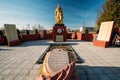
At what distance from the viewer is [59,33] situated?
52.6ft

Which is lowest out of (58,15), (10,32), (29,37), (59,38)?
(59,38)

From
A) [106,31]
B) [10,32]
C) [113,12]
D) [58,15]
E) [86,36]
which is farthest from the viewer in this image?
[113,12]

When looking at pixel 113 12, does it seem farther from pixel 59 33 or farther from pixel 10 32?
pixel 10 32

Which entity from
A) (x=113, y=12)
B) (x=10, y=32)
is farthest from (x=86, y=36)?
(x=10, y=32)

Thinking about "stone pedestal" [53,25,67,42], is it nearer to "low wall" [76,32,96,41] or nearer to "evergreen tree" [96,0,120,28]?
"low wall" [76,32,96,41]

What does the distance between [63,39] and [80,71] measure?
1159 cm

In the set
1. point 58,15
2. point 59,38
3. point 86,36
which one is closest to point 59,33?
point 59,38

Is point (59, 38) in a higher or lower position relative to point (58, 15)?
lower

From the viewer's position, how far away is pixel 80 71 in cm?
458

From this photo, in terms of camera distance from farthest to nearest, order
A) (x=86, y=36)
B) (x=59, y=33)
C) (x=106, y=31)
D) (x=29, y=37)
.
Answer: (x=86, y=36), (x=29, y=37), (x=59, y=33), (x=106, y=31)

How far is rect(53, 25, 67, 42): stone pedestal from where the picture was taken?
16.0 m

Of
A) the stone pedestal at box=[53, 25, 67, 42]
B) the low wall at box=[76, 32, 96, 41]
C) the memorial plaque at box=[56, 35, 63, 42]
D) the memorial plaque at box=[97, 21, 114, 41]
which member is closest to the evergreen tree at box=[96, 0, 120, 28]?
the low wall at box=[76, 32, 96, 41]

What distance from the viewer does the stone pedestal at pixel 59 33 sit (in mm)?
15953

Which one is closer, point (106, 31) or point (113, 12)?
point (106, 31)
